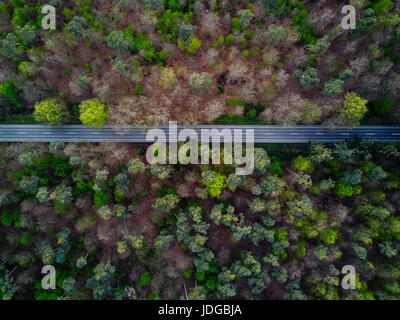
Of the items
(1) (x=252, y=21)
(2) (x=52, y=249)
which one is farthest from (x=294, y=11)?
(2) (x=52, y=249)

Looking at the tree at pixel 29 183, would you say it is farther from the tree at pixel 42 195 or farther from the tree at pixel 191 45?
the tree at pixel 191 45

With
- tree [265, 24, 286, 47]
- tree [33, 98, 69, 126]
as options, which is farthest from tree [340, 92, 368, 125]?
tree [33, 98, 69, 126]

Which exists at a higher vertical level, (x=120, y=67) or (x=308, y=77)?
(x=120, y=67)

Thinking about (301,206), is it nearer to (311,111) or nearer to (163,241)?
(311,111)

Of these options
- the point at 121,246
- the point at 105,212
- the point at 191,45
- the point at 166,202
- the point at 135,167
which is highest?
the point at 191,45

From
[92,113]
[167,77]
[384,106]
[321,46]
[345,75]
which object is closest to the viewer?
[345,75]

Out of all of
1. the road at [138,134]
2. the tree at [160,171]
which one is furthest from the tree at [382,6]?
the tree at [160,171]

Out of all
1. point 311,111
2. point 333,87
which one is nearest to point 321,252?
point 311,111
